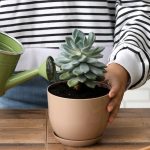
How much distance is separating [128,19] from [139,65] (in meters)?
0.14

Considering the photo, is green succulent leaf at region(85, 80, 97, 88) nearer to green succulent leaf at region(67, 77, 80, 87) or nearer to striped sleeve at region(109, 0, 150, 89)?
green succulent leaf at region(67, 77, 80, 87)

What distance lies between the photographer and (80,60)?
56 cm

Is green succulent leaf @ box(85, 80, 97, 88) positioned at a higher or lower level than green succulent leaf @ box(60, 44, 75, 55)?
lower

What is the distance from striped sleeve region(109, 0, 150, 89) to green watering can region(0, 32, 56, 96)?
12 cm

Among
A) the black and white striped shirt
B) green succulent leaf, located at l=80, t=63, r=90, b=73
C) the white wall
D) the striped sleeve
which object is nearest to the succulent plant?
green succulent leaf, located at l=80, t=63, r=90, b=73

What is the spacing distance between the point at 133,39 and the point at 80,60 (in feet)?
0.74

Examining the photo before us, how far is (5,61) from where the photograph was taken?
649mm

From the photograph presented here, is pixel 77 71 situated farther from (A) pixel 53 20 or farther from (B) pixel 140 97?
(B) pixel 140 97

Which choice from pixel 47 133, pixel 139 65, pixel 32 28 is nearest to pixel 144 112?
pixel 139 65

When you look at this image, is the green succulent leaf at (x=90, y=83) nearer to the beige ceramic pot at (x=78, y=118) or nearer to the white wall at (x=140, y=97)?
the beige ceramic pot at (x=78, y=118)

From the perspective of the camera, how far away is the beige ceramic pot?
0.59 meters

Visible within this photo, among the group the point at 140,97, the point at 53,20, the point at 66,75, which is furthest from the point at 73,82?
the point at 140,97

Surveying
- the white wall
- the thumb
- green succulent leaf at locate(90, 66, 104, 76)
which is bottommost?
the white wall

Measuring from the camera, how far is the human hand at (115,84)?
2.04 feet
